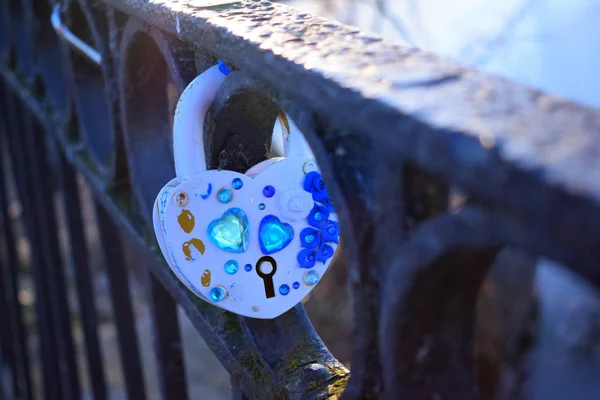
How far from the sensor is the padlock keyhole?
65 centimetres

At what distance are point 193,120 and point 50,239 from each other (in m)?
1.05

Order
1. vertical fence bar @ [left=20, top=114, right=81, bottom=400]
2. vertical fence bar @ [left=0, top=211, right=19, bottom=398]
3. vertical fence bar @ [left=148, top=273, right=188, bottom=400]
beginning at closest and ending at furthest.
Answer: vertical fence bar @ [left=148, top=273, right=188, bottom=400] < vertical fence bar @ [left=20, top=114, right=81, bottom=400] < vertical fence bar @ [left=0, top=211, right=19, bottom=398]

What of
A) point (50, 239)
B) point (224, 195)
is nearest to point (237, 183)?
point (224, 195)

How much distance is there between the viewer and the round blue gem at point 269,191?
63cm

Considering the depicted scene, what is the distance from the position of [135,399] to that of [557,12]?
5335 millimetres

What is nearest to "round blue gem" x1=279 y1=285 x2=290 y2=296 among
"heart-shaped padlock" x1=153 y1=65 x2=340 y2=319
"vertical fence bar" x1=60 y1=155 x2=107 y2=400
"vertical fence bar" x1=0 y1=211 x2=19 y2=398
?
"heart-shaped padlock" x1=153 y1=65 x2=340 y2=319

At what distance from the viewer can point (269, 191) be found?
63 centimetres

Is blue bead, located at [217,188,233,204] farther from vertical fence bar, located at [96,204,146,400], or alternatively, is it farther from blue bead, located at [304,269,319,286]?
vertical fence bar, located at [96,204,146,400]

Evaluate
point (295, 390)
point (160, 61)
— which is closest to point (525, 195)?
point (295, 390)

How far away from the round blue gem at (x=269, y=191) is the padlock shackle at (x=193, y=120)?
0.05 m

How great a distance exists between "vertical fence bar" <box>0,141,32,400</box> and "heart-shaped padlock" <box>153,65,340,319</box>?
1.55m

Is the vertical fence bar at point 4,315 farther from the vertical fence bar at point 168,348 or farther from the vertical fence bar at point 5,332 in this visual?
the vertical fence bar at point 168,348

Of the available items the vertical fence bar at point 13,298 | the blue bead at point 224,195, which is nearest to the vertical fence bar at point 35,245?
the vertical fence bar at point 13,298

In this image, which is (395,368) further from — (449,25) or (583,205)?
(449,25)
